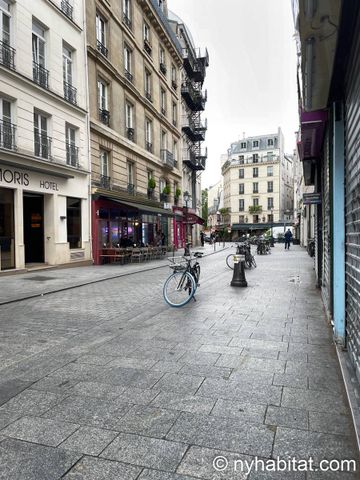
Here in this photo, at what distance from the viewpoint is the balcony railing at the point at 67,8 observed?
1701 cm

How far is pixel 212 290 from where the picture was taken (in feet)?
32.7

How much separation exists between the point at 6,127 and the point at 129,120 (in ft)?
37.2

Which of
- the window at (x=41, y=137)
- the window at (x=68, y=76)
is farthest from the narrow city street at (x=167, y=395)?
the window at (x=68, y=76)

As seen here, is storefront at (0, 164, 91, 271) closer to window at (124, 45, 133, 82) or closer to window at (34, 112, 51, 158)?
window at (34, 112, 51, 158)

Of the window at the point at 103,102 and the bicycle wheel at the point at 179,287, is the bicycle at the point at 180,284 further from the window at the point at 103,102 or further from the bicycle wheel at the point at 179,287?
the window at the point at 103,102

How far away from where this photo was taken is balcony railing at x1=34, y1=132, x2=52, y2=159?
15398 mm

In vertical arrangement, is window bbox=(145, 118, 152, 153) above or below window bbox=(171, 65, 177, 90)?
below

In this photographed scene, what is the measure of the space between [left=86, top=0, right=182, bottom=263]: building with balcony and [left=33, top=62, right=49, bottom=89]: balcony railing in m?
3.25

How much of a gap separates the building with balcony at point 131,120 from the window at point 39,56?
3171 mm

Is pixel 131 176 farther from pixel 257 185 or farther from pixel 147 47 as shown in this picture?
pixel 257 185

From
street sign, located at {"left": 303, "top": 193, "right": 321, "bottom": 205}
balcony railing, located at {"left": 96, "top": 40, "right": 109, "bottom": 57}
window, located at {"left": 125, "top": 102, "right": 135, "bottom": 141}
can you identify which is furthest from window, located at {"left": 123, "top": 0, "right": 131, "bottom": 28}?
street sign, located at {"left": 303, "top": 193, "right": 321, "bottom": 205}

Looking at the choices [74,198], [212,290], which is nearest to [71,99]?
[74,198]

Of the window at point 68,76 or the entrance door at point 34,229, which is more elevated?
the window at point 68,76

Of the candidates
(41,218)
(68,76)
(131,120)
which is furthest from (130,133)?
(41,218)
